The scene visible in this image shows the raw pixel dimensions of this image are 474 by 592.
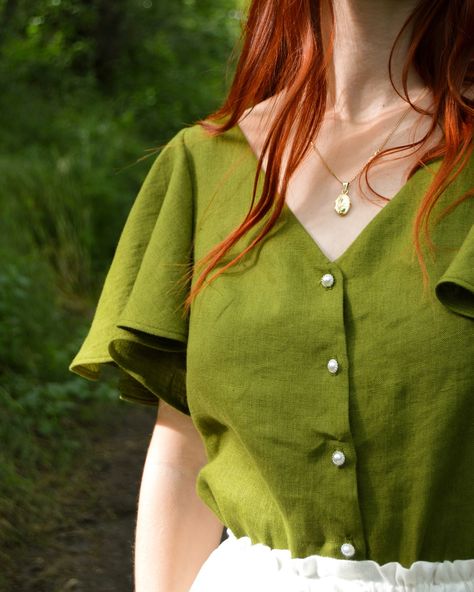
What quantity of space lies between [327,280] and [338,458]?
26cm

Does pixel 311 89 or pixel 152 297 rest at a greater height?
pixel 311 89

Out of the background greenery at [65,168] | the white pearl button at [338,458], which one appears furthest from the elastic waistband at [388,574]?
the background greenery at [65,168]

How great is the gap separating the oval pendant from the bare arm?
1.43ft

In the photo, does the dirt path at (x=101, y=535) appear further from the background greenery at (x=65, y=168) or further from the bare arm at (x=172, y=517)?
the bare arm at (x=172, y=517)

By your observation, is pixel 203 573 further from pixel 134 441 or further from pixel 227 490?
pixel 134 441

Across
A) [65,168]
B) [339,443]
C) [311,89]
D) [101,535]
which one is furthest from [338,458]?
[65,168]

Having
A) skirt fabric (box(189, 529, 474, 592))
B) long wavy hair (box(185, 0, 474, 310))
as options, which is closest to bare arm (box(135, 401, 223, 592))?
skirt fabric (box(189, 529, 474, 592))

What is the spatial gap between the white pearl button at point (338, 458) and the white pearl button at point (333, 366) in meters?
0.11

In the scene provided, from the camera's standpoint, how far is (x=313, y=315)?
1.59m

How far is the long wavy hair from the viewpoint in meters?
1.66

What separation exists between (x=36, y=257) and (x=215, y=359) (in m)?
5.09

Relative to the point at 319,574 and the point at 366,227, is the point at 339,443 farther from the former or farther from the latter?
the point at 366,227

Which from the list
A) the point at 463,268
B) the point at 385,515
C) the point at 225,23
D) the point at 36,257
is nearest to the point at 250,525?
the point at 385,515

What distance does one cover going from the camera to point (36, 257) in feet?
21.6
